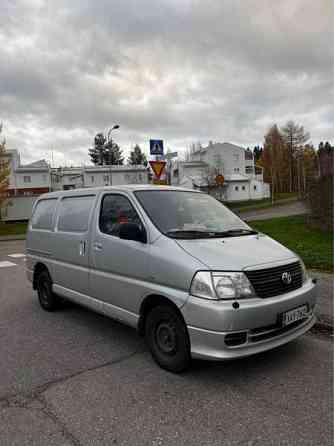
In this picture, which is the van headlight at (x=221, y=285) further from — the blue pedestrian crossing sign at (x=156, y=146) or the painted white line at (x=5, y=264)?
the painted white line at (x=5, y=264)

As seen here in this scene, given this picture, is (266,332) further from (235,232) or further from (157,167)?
(157,167)

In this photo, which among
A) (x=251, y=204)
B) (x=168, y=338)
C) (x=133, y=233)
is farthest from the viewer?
(x=251, y=204)

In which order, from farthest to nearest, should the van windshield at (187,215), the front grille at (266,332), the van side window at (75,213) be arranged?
the van side window at (75,213), the van windshield at (187,215), the front grille at (266,332)

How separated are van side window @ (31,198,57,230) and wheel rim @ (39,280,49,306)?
100cm

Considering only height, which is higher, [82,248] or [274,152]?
[274,152]

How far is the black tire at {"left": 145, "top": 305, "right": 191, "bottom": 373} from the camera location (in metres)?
3.41

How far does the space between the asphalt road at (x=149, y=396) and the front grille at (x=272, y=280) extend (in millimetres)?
866

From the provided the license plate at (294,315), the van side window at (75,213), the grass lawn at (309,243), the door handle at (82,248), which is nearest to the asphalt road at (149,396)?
the license plate at (294,315)

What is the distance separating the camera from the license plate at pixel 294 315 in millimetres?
3450

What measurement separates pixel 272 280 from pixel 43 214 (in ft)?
14.0

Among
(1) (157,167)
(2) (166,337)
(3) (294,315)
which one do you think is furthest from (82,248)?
(1) (157,167)

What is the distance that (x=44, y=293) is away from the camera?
19.5 ft

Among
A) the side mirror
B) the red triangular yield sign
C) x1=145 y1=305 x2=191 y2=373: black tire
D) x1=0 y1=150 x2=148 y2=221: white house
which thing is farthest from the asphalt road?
x1=0 y1=150 x2=148 y2=221: white house

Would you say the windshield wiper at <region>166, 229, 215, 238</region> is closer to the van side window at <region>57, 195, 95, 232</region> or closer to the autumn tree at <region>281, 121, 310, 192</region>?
the van side window at <region>57, 195, 95, 232</region>
